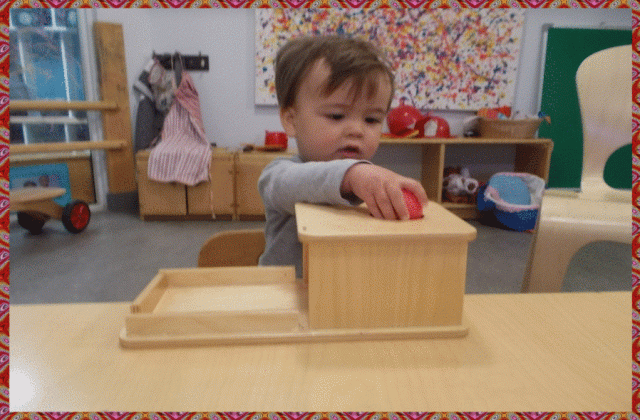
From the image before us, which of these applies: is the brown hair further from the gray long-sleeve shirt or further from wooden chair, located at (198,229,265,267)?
wooden chair, located at (198,229,265,267)

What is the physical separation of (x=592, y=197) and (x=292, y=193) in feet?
3.36

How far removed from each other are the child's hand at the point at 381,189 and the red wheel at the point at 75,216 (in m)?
2.26

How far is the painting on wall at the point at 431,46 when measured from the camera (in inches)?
112

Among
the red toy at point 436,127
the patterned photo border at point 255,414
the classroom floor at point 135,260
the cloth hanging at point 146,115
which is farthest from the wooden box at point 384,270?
the cloth hanging at point 146,115

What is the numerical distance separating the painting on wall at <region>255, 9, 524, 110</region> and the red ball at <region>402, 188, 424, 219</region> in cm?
266

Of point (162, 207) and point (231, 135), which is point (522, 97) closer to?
point (231, 135)

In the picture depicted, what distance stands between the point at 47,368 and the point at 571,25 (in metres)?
3.55

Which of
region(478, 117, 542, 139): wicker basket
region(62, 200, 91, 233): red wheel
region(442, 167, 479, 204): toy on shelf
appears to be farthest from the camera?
region(442, 167, 479, 204): toy on shelf

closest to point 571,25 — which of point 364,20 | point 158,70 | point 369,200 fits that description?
point 364,20

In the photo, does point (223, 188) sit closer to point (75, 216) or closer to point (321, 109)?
point (75, 216)

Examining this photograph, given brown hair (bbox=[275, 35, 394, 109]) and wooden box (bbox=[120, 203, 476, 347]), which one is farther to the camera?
brown hair (bbox=[275, 35, 394, 109])

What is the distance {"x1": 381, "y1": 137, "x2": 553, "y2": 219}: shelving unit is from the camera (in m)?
2.65

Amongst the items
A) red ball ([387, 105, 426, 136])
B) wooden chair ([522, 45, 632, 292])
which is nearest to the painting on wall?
red ball ([387, 105, 426, 136])

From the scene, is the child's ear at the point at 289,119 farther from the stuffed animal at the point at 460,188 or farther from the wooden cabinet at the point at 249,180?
the stuffed animal at the point at 460,188
